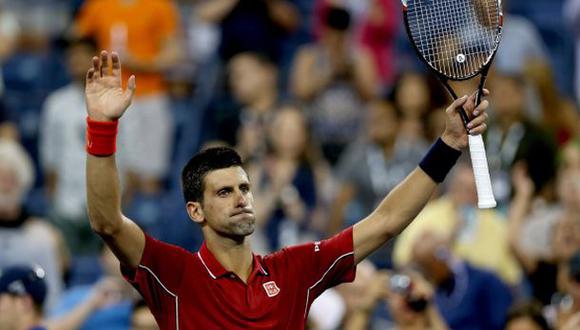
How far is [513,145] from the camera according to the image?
10227 millimetres

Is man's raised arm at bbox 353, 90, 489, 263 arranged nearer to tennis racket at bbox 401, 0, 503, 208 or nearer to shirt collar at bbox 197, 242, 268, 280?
tennis racket at bbox 401, 0, 503, 208

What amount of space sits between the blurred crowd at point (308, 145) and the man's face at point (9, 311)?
24 cm

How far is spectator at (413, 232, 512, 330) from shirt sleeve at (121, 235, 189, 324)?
3.13 m

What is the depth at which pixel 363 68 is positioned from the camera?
11547 millimetres

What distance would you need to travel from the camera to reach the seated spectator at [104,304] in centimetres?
845

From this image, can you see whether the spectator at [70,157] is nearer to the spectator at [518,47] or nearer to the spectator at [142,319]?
the spectator at [142,319]

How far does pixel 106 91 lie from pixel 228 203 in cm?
66

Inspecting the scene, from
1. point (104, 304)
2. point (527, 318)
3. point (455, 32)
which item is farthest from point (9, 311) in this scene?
point (527, 318)

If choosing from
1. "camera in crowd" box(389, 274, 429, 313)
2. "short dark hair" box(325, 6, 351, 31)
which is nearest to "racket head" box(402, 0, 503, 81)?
"camera in crowd" box(389, 274, 429, 313)

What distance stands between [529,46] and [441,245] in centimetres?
361

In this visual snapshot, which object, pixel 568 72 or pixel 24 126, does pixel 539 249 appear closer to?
pixel 568 72

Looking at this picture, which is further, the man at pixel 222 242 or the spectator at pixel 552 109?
the spectator at pixel 552 109

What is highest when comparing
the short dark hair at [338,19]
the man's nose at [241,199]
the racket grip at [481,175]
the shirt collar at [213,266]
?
the man's nose at [241,199]

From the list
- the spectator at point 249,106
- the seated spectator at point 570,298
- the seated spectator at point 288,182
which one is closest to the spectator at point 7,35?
the spectator at point 249,106
